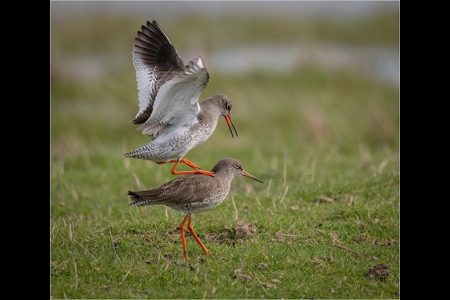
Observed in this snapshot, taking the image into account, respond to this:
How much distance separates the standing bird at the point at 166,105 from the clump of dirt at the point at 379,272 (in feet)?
6.73

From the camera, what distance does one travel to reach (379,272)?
→ 520 centimetres

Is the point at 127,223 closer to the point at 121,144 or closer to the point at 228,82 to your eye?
the point at 121,144

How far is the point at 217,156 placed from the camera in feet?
35.0

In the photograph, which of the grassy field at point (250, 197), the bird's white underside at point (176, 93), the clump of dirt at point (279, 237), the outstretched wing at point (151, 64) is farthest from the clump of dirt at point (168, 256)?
the outstretched wing at point (151, 64)

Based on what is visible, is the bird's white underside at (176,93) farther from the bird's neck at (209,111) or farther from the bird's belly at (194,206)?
the bird's belly at (194,206)

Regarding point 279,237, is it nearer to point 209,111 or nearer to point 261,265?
point 261,265

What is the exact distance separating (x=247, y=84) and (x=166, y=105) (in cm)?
1150

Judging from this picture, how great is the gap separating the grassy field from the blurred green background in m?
0.06

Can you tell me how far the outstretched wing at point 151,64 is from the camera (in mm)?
5848

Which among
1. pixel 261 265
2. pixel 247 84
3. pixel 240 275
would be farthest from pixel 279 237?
pixel 247 84

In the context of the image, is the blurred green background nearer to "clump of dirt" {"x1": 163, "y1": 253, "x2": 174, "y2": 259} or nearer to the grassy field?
the grassy field

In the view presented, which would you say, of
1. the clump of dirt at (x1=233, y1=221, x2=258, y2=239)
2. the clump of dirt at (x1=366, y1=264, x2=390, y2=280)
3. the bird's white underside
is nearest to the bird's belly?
the clump of dirt at (x1=233, y1=221, x2=258, y2=239)

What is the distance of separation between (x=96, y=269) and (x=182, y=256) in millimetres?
927

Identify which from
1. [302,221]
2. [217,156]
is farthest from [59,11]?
[302,221]
